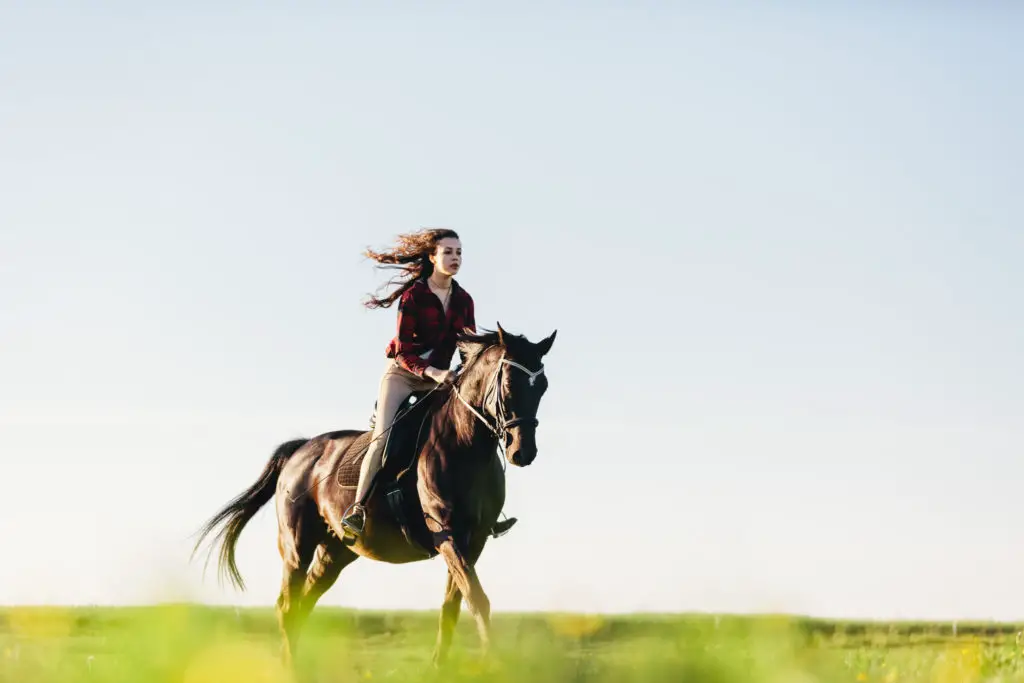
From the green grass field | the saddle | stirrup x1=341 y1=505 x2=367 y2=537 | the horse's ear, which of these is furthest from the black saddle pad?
the green grass field

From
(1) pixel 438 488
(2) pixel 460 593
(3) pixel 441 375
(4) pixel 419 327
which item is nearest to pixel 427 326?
(4) pixel 419 327

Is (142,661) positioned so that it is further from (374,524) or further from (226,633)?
(374,524)

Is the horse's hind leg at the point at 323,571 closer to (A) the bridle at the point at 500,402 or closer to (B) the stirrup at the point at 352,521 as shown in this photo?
(B) the stirrup at the point at 352,521

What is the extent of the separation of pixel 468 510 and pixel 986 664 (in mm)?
4492

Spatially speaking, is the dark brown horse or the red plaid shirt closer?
the dark brown horse

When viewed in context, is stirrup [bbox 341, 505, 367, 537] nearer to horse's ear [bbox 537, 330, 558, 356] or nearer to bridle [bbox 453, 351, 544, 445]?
bridle [bbox 453, 351, 544, 445]

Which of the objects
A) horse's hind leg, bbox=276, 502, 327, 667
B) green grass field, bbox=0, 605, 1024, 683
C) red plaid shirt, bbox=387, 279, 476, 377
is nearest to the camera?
green grass field, bbox=0, 605, 1024, 683

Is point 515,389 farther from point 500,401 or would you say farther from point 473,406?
point 473,406

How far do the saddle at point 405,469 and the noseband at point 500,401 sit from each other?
3.90ft

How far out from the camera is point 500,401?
1094 centimetres

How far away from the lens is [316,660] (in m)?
6.12

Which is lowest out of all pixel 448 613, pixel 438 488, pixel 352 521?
pixel 448 613

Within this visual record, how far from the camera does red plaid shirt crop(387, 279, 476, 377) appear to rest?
1224 cm

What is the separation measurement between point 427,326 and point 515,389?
5.96ft
